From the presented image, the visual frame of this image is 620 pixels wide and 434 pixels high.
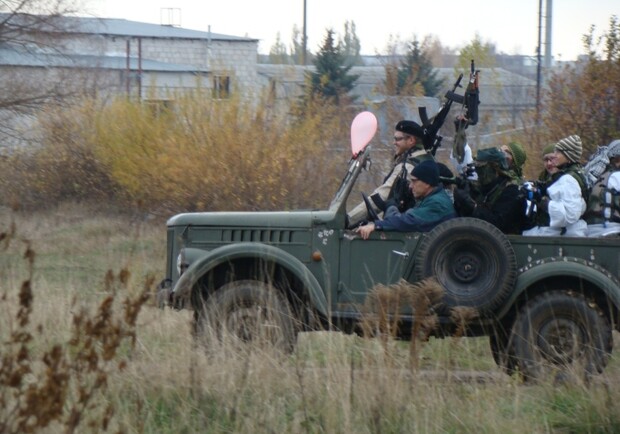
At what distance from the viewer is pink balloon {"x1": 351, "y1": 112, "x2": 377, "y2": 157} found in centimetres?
827

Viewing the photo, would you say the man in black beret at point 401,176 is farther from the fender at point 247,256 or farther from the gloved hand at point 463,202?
the fender at point 247,256

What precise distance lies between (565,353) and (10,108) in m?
15.9

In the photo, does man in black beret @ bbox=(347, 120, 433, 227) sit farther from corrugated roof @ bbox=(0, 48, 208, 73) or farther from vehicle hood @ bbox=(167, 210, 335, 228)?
corrugated roof @ bbox=(0, 48, 208, 73)

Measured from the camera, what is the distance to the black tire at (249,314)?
7500 millimetres

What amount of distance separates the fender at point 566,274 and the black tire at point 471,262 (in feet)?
0.40

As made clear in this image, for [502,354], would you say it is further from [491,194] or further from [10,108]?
[10,108]

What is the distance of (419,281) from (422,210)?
1.72ft

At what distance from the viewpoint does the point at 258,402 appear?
6.00m

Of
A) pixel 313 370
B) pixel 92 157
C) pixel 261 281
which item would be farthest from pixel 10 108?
pixel 313 370

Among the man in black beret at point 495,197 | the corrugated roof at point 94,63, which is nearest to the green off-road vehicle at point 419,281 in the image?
the man in black beret at point 495,197

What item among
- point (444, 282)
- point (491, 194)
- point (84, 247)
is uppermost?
point (491, 194)

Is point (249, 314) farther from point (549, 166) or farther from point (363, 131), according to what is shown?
point (549, 166)

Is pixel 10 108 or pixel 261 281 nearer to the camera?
pixel 261 281

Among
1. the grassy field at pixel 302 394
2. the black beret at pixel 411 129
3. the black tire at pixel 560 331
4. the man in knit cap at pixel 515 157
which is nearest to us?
the grassy field at pixel 302 394
